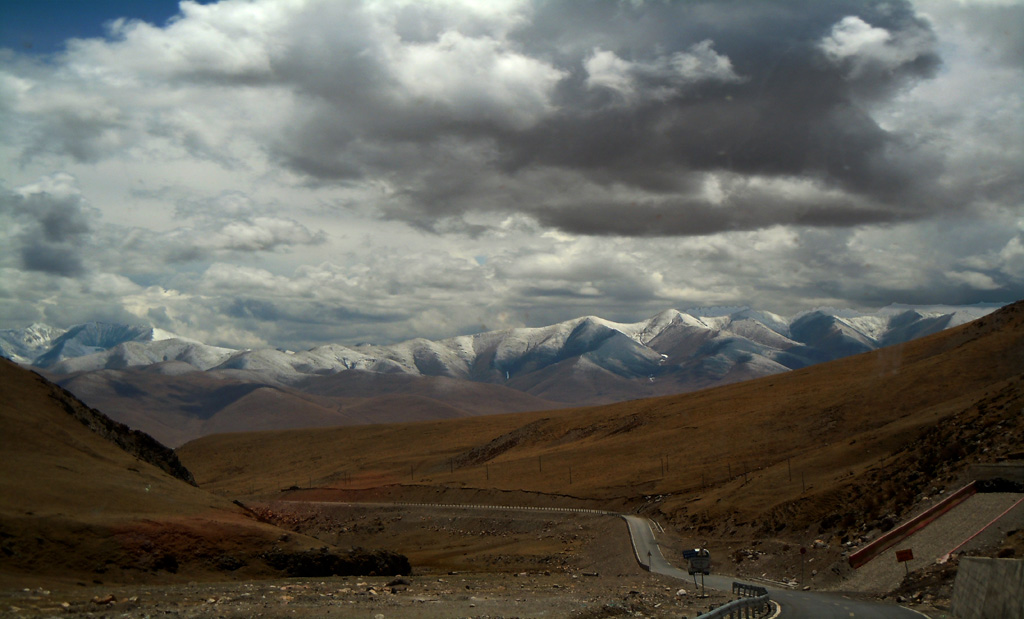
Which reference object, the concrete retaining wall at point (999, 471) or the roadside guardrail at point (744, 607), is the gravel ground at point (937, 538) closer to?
the concrete retaining wall at point (999, 471)

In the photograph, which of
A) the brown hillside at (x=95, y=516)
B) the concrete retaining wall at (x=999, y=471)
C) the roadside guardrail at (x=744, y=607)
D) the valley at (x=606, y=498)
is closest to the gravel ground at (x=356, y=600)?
the valley at (x=606, y=498)

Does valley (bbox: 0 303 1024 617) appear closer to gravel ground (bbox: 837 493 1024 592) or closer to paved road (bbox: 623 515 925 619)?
gravel ground (bbox: 837 493 1024 592)

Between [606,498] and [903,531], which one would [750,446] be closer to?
[606,498]

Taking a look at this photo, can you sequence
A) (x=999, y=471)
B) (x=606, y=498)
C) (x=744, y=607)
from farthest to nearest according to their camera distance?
(x=606, y=498)
(x=999, y=471)
(x=744, y=607)

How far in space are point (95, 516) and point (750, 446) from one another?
248 feet

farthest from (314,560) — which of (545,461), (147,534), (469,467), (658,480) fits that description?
(469,467)

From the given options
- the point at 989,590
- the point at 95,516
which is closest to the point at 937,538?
the point at 989,590

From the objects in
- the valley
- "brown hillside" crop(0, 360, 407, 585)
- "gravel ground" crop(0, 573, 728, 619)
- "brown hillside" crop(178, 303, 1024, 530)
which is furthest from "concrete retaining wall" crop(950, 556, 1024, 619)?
"brown hillside" crop(0, 360, 407, 585)

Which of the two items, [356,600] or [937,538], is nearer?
[356,600]

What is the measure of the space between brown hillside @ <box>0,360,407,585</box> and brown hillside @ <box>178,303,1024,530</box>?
35.6m

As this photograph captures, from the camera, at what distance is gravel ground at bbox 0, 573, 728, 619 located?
81.5 ft

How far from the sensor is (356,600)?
97.2 ft

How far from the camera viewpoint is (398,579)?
37969mm

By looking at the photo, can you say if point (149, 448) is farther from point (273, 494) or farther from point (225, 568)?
point (273, 494)
